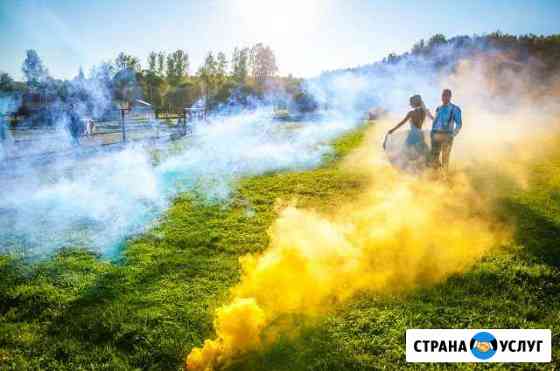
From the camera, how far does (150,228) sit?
259 inches

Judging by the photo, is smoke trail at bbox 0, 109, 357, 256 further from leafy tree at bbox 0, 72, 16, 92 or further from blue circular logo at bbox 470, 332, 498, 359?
leafy tree at bbox 0, 72, 16, 92

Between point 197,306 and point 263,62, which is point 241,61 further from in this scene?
point 197,306

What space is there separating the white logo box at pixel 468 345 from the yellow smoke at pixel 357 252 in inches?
31.1

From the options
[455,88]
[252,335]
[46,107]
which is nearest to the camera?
[252,335]

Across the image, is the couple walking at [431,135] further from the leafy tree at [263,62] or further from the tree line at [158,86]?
the leafy tree at [263,62]

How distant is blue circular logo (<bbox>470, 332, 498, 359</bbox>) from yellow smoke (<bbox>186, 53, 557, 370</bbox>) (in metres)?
0.94

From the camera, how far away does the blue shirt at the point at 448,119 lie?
7988 millimetres

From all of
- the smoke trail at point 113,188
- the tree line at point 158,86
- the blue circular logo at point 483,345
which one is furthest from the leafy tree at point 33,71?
the blue circular logo at point 483,345

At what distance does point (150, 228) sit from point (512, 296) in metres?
5.94

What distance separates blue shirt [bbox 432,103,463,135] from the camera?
26.2 feet

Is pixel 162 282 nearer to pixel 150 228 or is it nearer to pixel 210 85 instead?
pixel 150 228

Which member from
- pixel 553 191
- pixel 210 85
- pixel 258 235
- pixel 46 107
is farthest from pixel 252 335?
pixel 210 85

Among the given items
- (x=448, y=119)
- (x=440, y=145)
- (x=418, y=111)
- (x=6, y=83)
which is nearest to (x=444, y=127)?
(x=448, y=119)

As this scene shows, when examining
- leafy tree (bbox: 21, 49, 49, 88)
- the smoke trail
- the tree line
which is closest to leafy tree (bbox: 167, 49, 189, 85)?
the tree line
